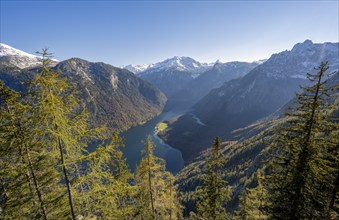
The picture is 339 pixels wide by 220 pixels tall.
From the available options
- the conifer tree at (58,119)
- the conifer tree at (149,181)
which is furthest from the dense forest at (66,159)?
the conifer tree at (149,181)

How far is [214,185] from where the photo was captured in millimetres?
24000

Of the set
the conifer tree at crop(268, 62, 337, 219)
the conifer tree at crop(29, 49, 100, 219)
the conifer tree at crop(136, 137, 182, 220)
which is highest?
the conifer tree at crop(29, 49, 100, 219)

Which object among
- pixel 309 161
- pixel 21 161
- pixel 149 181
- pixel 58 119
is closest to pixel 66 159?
pixel 58 119

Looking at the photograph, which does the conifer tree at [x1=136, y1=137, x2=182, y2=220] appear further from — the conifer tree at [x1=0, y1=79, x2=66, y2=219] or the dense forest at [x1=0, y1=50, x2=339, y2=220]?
the conifer tree at [x1=0, y1=79, x2=66, y2=219]

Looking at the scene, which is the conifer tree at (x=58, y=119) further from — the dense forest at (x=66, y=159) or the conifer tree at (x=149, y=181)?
the conifer tree at (x=149, y=181)

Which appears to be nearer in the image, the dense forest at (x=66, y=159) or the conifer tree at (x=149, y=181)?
the dense forest at (x=66, y=159)

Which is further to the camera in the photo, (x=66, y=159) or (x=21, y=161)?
(x=21, y=161)

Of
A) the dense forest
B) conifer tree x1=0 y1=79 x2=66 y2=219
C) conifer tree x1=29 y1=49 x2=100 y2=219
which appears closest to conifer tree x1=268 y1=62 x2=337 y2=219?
the dense forest

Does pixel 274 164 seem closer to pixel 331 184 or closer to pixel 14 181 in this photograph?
pixel 331 184

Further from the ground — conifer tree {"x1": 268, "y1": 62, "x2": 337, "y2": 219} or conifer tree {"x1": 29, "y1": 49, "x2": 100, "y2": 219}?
conifer tree {"x1": 29, "y1": 49, "x2": 100, "y2": 219}

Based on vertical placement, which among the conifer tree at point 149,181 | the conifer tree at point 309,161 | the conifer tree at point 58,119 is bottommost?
the conifer tree at point 149,181

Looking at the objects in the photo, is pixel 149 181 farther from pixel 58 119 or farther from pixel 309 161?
pixel 58 119

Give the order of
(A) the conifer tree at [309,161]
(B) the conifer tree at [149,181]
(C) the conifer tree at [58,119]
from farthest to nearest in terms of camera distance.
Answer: (B) the conifer tree at [149,181] → (A) the conifer tree at [309,161] → (C) the conifer tree at [58,119]

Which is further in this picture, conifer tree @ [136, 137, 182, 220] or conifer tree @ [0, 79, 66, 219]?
conifer tree @ [136, 137, 182, 220]
